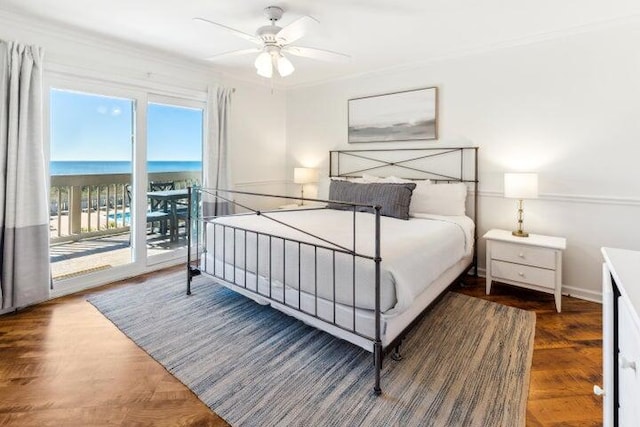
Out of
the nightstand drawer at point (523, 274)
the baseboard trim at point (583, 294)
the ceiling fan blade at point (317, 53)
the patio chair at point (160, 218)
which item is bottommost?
the baseboard trim at point (583, 294)

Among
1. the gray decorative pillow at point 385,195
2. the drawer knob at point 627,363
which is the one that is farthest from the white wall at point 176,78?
the drawer knob at point 627,363

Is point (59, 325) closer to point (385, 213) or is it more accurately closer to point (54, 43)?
point (54, 43)

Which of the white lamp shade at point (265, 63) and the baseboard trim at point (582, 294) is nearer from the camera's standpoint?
the white lamp shade at point (265, 63)

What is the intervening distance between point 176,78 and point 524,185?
3.75 m

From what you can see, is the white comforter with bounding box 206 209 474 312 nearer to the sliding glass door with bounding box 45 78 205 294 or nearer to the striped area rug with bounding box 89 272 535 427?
the striped area rug with bounding box 89 272 535 427

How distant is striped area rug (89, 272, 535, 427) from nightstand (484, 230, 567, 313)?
12.1 inches

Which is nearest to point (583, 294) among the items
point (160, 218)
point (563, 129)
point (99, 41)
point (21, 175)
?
point (563, 129)

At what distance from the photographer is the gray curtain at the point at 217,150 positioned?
4207 mm

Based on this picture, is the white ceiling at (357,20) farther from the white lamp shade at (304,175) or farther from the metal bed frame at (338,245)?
the white lamp shade at (304,175)

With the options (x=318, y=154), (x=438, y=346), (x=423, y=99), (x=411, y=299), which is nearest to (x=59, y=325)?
(x=411, y=299)

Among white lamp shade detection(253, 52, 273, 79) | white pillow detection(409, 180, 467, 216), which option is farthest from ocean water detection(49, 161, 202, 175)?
white pillow detection(409, 180, 467, 216)

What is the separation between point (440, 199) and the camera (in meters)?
3.55

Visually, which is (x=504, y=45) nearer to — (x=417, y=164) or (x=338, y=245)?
(x=417, y=164)

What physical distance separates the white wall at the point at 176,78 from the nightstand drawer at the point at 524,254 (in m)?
2.95
